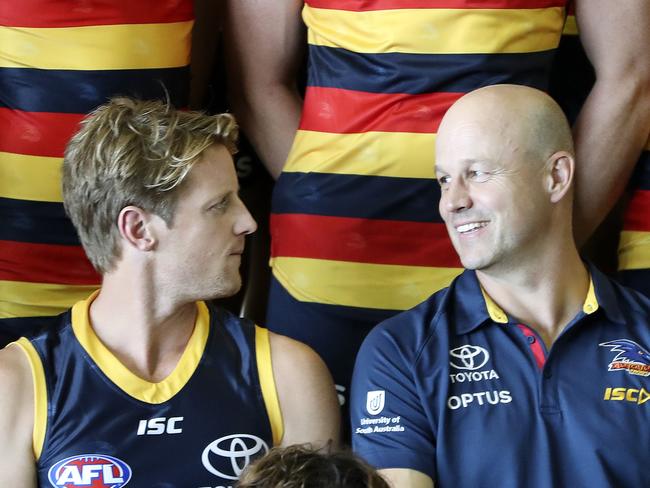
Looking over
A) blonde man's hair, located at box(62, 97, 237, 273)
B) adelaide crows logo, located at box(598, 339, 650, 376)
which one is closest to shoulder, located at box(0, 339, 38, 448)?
blonde man's hair, located at box(62, 97, 237, 273)

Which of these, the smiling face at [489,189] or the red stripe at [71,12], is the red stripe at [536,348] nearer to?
the smiling face at [489,189]

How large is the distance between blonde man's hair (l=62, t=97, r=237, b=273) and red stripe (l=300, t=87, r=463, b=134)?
0.36 meters

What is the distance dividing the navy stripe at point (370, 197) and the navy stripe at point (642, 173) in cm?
42

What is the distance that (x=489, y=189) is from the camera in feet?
7.04

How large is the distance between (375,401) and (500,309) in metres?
0.26

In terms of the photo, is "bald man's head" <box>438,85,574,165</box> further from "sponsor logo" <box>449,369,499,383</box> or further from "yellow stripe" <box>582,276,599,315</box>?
"sponsor logo" <box>449,369,499,383</box>

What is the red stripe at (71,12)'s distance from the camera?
2.35 m

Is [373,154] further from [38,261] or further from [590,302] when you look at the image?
[38,261]

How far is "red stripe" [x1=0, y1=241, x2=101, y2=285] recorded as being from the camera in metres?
2.41

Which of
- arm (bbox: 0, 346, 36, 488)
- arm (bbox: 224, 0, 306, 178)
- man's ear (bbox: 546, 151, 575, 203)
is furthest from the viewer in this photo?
arm (bbox: 224, 0, 306, 178)

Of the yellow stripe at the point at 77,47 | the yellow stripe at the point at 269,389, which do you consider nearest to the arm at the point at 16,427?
the yellow stripe at the point at 269,389

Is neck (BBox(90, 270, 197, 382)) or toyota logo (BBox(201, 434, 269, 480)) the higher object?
neck (BBox(90, 270, 197, 382))

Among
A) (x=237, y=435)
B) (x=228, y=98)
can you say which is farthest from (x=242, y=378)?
(x=228, y=98)

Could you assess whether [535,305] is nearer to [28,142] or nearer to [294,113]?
[294,113]
